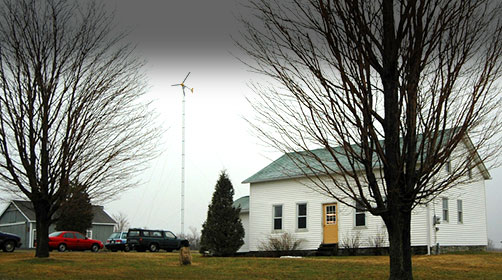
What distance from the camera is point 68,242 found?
112 ft

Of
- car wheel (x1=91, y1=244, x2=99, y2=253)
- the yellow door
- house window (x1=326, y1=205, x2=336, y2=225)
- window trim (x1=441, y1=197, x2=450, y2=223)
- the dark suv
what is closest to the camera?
window trim (x1=441, y1=197, x2=450, y2=223)

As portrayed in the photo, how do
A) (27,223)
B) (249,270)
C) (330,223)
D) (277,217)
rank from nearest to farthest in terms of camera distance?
(249,270), (330,223), (277,217), (27,223)

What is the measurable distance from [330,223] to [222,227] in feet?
17.7

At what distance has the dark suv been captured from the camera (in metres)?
33.9

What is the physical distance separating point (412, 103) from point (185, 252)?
12244 mm

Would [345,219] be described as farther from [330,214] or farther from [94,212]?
[94,212]

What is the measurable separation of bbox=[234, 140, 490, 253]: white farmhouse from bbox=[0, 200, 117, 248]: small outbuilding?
80.3ft

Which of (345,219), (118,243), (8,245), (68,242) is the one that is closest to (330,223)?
(345,219)

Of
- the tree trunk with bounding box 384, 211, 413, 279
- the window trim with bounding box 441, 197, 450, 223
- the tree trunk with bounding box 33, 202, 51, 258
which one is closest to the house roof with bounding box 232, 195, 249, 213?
the window trim with bounding box 441, 197, 450, 223

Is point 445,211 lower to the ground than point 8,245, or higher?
higher

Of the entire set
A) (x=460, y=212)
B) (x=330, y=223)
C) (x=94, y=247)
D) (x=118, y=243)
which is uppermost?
(x=460, y=212)

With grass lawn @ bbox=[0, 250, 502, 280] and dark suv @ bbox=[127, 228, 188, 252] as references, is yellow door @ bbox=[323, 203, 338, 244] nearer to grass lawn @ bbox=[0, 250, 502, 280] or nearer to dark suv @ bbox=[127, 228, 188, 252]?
grass lawn @ bbox=[0, 250, 502, 280]

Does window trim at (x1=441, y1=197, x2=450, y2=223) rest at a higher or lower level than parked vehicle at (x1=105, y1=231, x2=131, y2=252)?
higher

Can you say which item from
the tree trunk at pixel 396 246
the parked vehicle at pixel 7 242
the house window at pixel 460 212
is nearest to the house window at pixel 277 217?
the house window at pixel 460 212
